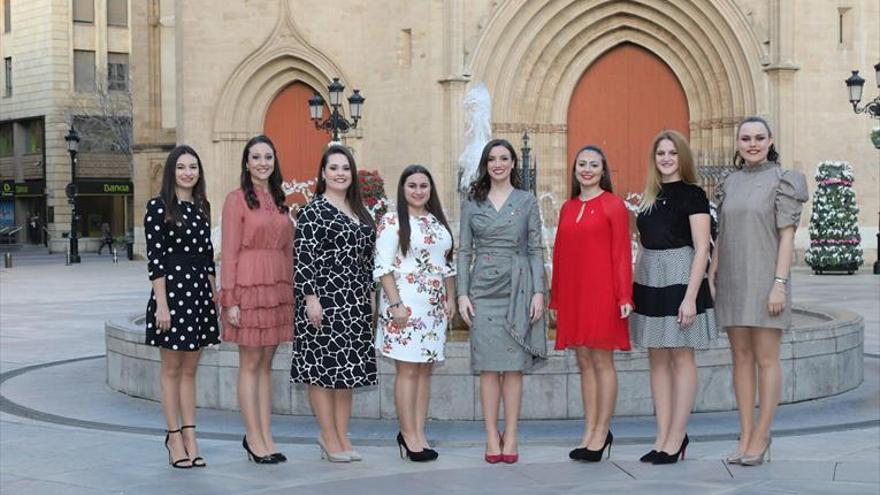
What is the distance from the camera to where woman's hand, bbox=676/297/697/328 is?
23.3 feet

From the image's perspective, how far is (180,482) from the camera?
6930 millimetres

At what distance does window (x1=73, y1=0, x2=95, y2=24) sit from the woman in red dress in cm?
4723

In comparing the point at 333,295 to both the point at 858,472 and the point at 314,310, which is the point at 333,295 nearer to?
the point at 314,310

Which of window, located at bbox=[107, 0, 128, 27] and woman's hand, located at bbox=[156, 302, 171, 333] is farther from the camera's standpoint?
window, located at bbox=[107, 0, 128, 27]

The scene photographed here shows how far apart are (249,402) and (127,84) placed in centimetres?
4658

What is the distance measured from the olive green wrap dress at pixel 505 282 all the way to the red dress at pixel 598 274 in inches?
7.2

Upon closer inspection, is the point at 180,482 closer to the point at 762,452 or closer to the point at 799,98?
the point at 762,452

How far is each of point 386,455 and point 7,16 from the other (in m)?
50.6

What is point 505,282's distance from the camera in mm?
7277

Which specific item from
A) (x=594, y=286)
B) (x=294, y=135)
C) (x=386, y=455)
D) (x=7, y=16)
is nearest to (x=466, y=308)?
(x=594, y=286)

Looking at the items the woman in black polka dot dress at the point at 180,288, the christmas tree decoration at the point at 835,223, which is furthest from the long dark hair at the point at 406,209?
the christmas tree decoration at the point at 835,223

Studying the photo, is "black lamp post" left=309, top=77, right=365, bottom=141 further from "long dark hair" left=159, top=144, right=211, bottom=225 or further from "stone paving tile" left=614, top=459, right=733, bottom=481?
"stone paving tile" left=614, top=459, right=733, bottom=481

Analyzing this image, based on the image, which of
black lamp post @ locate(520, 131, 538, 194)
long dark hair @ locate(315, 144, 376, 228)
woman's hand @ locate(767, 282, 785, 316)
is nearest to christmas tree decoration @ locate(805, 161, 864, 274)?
black lamp post @ locate(520, 131, 538, 194)

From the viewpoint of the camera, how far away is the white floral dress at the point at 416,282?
730 centimetres
